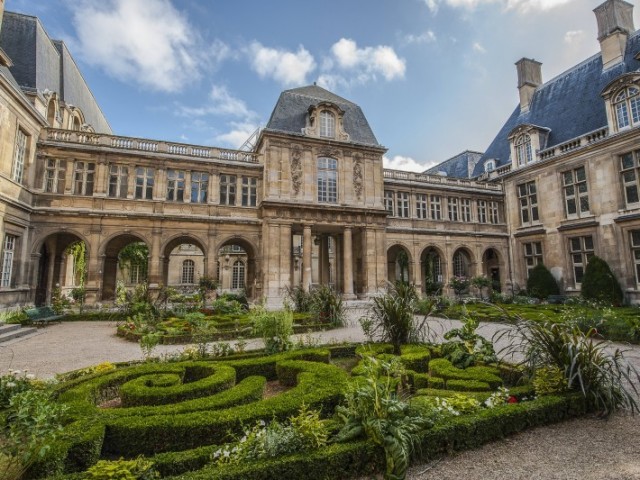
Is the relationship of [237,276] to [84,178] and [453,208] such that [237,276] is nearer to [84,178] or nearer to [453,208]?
[84,178]

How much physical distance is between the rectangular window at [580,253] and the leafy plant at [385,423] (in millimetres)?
21155

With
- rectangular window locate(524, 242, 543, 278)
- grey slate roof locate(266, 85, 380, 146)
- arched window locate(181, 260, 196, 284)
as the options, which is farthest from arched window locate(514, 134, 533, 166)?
arched window locate(181, 260, 196, 284)

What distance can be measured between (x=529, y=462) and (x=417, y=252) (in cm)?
2073

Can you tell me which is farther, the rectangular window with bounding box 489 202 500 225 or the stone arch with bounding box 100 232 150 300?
the rectangular window with bounding box 489 202 500 225

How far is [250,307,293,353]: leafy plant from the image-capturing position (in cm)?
731

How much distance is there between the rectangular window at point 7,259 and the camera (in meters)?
14.5

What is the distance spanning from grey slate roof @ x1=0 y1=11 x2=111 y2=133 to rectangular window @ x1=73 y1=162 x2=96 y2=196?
3.91 metres

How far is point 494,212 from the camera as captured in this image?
25.9 meters

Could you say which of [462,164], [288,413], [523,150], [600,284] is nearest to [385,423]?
[288,413]

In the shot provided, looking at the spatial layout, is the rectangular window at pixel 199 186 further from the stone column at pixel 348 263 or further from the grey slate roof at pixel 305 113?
the stone column at pixel 348 263

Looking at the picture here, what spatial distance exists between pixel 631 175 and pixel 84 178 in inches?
1122

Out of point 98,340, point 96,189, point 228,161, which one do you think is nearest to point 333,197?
point 228,161

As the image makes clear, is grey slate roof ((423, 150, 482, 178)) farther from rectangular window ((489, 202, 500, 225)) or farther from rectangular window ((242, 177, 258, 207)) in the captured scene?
rectangular window ((242, 177, 258, 207))

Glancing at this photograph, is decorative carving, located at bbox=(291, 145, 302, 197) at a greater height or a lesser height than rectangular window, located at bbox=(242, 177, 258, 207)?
greater
